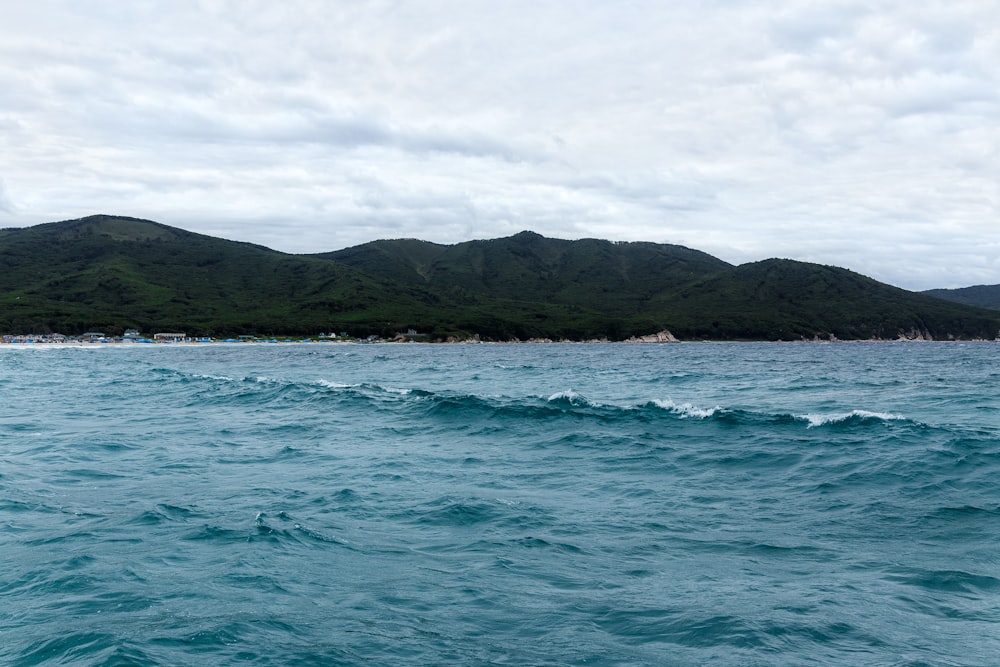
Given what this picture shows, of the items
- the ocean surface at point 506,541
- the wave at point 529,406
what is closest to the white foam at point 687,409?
the wave at point 529,406

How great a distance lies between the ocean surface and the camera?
9.78 meters

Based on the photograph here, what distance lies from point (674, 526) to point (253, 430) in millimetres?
20558

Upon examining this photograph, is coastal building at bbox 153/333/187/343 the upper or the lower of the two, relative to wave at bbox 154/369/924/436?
upper

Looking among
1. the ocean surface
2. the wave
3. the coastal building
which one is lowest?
the ocean surface

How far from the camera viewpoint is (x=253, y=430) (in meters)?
31.0

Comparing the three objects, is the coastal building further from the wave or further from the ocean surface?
the ocean surface

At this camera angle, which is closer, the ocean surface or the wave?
the ocean surface

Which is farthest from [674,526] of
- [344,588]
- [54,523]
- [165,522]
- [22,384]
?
[22,384]

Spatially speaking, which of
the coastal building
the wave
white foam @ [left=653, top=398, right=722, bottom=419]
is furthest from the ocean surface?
the coastal building

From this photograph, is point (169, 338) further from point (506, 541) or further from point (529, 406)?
point (506, 541)

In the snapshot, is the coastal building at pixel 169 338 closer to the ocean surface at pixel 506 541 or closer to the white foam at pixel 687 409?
the ocean surface at pixel 506 541

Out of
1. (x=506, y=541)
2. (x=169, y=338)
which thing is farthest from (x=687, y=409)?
(x=169, y=338)

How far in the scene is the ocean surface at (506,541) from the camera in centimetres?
978

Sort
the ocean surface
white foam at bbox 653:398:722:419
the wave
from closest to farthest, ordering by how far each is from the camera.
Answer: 1. the ocean surface
2. the wave
3. white foam at bbox 653:398:722:419
